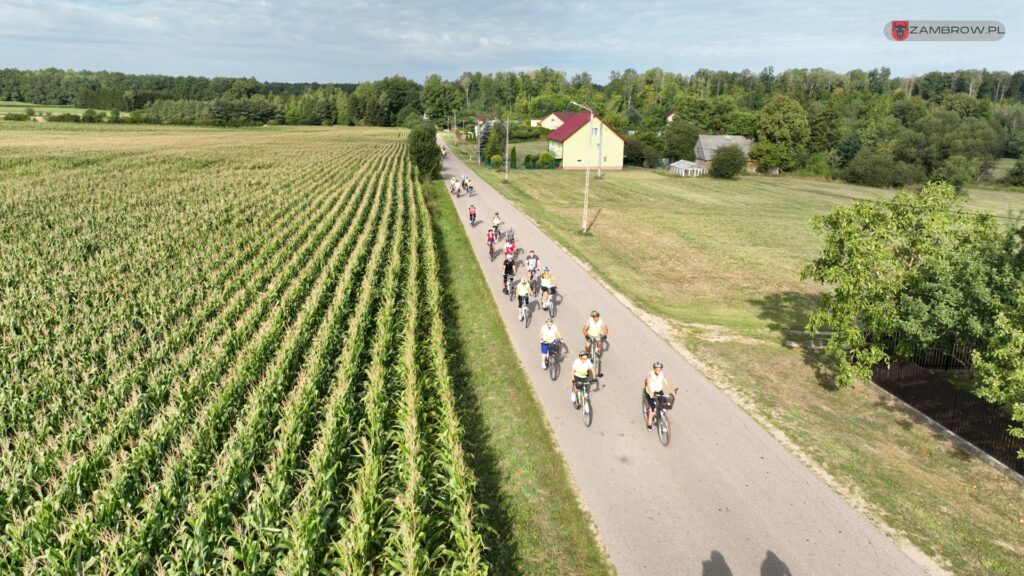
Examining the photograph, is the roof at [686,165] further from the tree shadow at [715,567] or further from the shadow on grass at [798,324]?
the tree shadow at [715,567]

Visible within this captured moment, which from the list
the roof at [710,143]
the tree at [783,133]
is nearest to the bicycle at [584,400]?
the roof at [710,143]

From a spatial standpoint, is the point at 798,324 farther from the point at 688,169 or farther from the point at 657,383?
the point at 688,169

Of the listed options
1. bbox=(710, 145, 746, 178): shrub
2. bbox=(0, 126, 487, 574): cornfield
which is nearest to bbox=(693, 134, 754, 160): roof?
bbox=(710, 145, 746, 178): shrub

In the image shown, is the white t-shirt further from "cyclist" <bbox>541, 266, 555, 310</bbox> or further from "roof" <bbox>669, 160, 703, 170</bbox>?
"roof" <bbox>669, 160, 703, 170</bbox>

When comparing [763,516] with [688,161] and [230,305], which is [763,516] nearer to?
[230,305]

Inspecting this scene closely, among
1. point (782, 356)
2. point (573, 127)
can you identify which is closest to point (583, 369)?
point (782, 356)

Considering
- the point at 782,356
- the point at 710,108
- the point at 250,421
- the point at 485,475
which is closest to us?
the point at 250,421

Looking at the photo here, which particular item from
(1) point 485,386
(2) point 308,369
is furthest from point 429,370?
(2) point 308,369

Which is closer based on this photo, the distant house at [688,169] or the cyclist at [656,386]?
the cyclist at [656,386]
